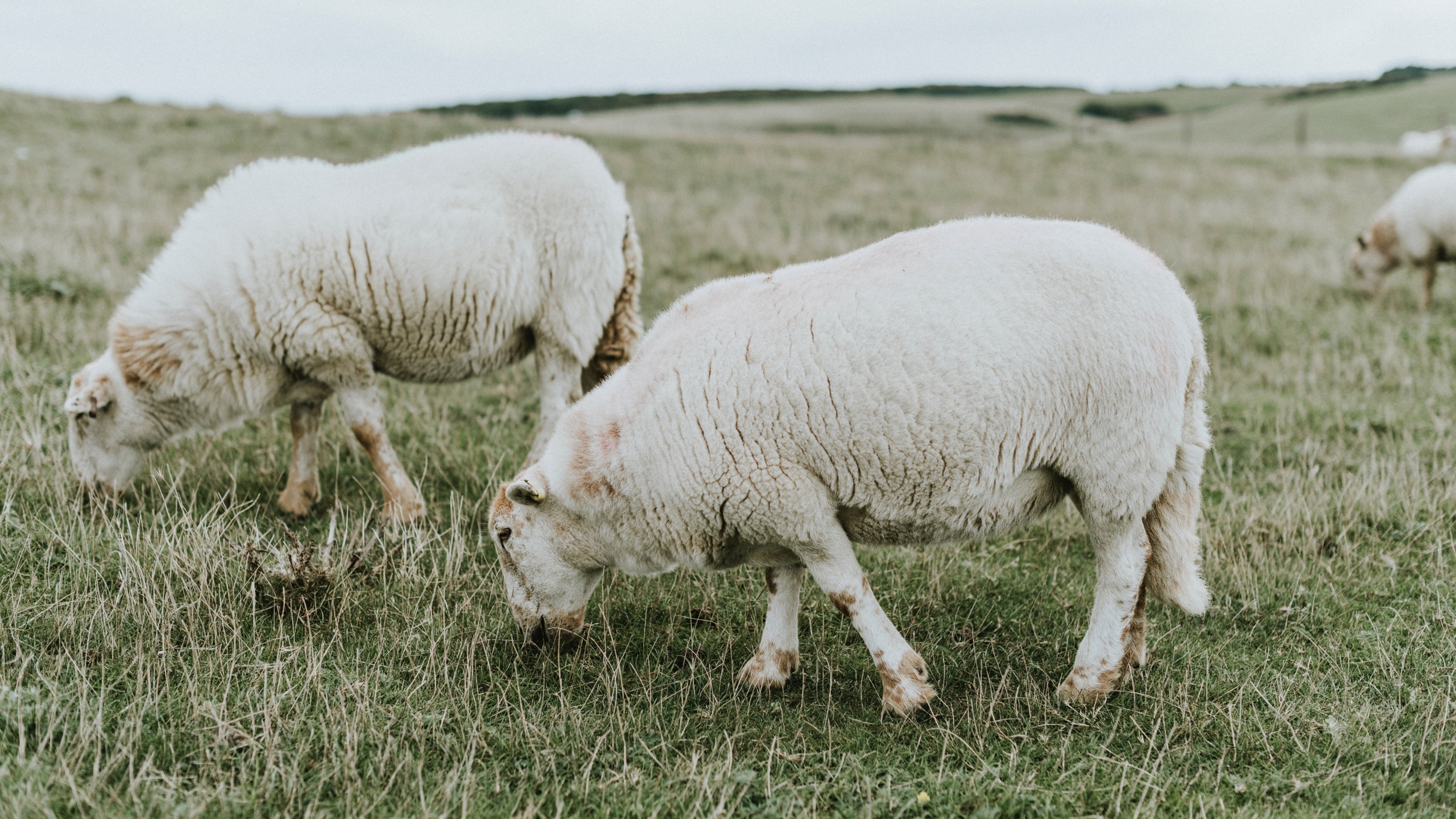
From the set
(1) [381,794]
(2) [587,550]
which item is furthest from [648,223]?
(1) [381,794]

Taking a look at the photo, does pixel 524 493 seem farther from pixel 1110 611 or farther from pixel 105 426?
pixel 105 426

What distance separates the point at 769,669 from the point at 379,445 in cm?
260

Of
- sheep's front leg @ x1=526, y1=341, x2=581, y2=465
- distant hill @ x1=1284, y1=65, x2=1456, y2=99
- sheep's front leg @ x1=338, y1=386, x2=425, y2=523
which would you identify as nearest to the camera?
sheep's front leg @ x1=338, y1=386, x2=425, y2=523

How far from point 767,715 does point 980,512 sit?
42.8 inches

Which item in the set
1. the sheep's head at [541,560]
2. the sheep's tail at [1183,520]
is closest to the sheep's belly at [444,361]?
the sheep's head at [541,560]

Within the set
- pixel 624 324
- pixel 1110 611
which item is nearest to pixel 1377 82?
pixel 624 324

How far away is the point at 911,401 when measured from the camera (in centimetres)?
325

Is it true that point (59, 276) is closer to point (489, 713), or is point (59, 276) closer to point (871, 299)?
point (489, 713)

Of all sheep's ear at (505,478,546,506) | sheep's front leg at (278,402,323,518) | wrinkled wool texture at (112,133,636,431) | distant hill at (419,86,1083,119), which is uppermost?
distant hill at (419,86,1083,119)

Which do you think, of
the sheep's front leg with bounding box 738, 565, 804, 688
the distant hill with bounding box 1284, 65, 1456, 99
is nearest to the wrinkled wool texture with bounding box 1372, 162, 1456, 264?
the sheep's front leg with bounding box 738, 565, 804, 688

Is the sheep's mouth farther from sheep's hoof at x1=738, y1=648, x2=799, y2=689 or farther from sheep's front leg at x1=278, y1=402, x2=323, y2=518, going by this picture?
sheep's front leg at x1=278, y1=402, x2=323, y2=518

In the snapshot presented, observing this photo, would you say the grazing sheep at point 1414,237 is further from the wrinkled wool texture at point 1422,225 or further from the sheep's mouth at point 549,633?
the sheep's mouth at point 549,633

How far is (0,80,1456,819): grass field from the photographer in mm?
2994

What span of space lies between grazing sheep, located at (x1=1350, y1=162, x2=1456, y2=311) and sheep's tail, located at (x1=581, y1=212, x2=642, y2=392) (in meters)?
9.36
